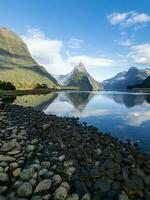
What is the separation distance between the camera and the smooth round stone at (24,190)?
12631 millimetres

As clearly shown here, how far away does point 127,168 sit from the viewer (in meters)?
16.7

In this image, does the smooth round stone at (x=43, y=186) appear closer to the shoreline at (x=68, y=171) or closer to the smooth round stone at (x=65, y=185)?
the shoreline at (x=68, y=171)

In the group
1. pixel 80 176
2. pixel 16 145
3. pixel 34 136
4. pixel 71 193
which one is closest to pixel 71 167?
pixel 80 176

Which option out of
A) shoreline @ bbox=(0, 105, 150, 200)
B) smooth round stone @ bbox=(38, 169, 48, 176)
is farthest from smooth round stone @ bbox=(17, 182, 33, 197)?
smooth round stone @ bbox=(38, 169, 48, 176)

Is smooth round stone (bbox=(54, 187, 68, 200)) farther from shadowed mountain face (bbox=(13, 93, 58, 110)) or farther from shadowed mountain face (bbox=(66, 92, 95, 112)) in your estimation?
shadowed mountain face (bbox=(13, 93, 58, 110))

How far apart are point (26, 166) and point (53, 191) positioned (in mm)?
3202

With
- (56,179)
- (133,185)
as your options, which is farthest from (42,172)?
(133,185)

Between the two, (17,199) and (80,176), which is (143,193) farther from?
(17,199)

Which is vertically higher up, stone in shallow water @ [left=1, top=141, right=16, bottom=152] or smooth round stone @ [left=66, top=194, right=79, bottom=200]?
stone in shallow water @ [left=1, top=141, right=16, bottom=152]

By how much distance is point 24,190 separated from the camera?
12.8 metres

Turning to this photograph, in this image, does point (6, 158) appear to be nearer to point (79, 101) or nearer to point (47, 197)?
point (47, 197)

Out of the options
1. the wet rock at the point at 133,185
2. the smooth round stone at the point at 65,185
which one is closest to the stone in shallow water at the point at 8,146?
the smooth round stone at the point at 65,185

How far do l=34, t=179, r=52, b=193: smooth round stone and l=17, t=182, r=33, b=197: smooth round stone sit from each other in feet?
1.13

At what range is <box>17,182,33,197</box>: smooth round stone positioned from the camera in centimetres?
1263
